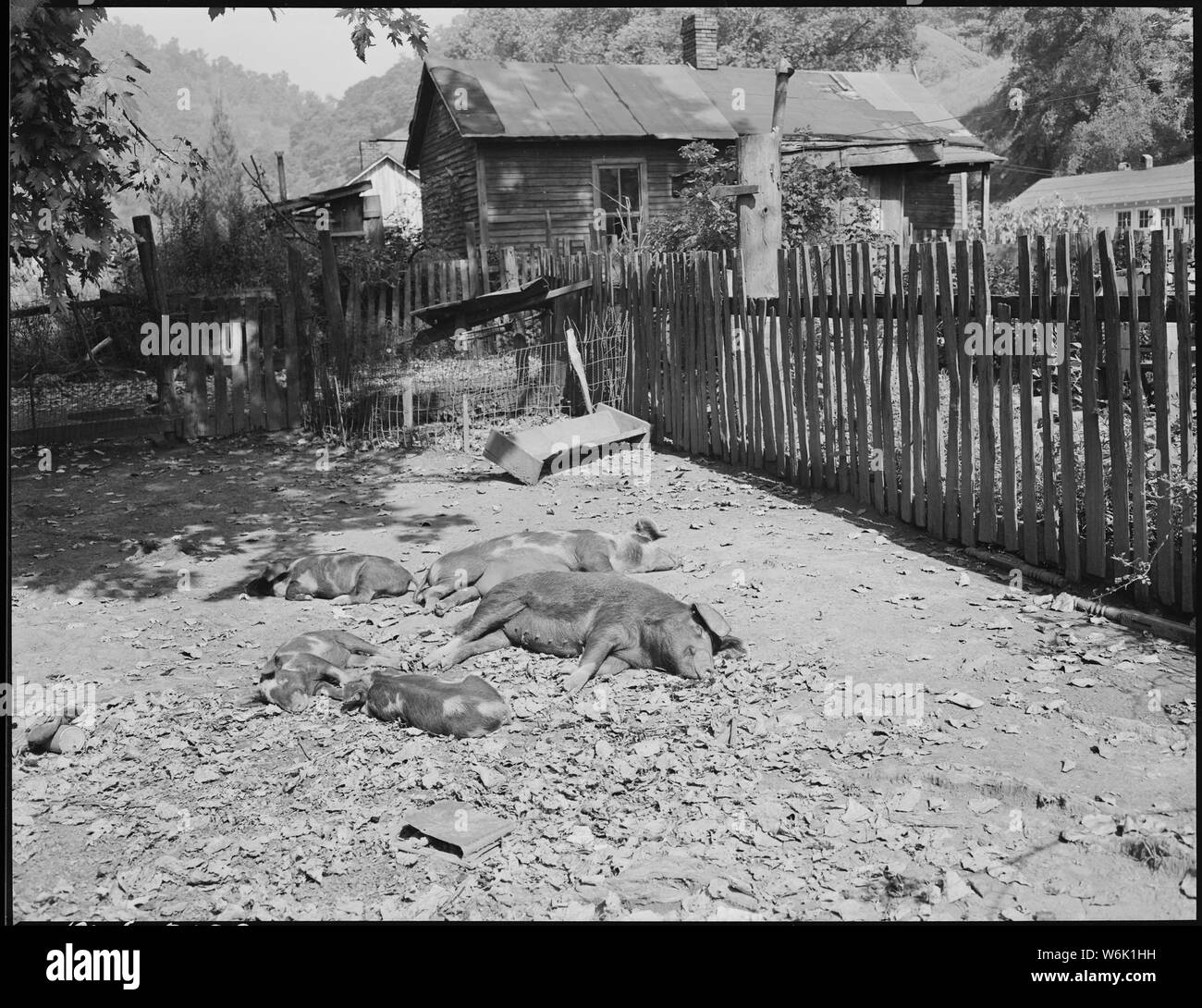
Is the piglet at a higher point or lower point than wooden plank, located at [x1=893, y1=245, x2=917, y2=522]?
lower

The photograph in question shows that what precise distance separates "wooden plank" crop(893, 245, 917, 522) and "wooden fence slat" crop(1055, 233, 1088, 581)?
4.65ft

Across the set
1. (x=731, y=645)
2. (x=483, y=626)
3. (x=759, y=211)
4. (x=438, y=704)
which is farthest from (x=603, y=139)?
(x=438, y=704)

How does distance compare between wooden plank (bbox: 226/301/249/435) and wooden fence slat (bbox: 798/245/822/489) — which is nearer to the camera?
wooden fence slat (bbox: 798/245/822/489)

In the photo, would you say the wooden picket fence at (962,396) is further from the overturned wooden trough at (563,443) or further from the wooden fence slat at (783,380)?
the overturned wooden trough at (563,443)

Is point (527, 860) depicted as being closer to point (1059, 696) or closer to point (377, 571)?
point (1059, 696)

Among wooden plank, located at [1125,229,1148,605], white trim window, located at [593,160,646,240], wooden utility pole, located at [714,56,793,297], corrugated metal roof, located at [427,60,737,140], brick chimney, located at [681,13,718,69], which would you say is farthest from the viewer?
brick chimney, located at [681,13,718,69]

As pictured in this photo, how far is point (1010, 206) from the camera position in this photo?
4228 centimetres

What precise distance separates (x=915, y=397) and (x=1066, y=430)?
1.48 metres

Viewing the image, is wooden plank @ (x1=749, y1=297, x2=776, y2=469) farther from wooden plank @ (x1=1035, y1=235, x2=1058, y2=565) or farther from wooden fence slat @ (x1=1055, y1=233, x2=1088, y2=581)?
wooden fence slat @ (x1=1055, y1=233, x2=1088, y2=581)

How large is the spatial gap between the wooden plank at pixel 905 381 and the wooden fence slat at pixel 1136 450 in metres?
1.94

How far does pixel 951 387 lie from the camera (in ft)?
24.2

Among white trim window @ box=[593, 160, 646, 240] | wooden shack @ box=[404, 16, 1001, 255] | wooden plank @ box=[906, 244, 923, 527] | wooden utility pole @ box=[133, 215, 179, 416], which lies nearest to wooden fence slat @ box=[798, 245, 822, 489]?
wooden plank @ box=[906, 244, 923, 527]

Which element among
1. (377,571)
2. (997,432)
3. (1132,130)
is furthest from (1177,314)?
(1132,130)

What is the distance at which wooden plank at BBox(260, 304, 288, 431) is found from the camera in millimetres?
13336
